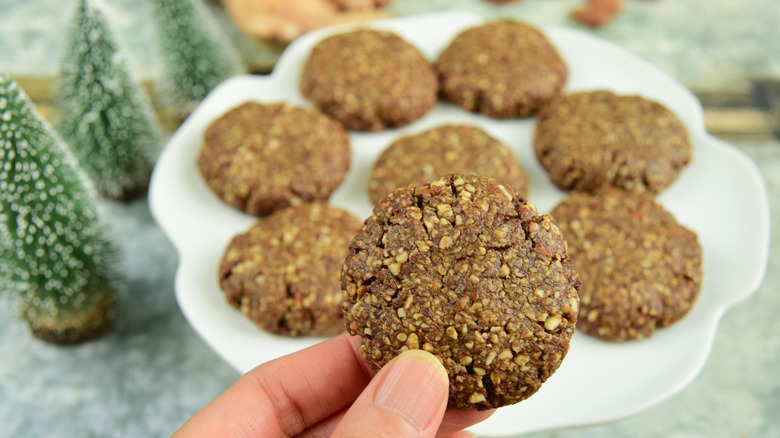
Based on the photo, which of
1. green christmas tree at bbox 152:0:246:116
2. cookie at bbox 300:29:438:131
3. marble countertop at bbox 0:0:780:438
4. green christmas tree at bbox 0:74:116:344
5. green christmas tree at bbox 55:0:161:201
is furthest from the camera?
green christmas tree at bbox 152:0:246:116

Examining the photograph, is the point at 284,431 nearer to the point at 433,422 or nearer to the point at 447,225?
the point at 433,422

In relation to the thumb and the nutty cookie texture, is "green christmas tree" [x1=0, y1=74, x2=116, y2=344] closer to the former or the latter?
the nutty cookie texture

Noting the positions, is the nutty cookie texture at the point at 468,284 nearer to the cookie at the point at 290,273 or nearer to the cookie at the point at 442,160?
the cookie at the point at 290,273

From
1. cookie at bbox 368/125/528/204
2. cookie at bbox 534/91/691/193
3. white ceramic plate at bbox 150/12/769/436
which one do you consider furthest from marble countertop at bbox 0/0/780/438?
cookie at bbox 368/125/528/204

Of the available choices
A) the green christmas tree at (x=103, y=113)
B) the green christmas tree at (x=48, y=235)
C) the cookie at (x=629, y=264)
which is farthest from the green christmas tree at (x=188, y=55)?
the cookie at (x=629, y=264)

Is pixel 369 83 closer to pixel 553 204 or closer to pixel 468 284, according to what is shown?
pixel 553 204

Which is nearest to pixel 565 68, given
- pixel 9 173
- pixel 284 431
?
pixel 284 431
